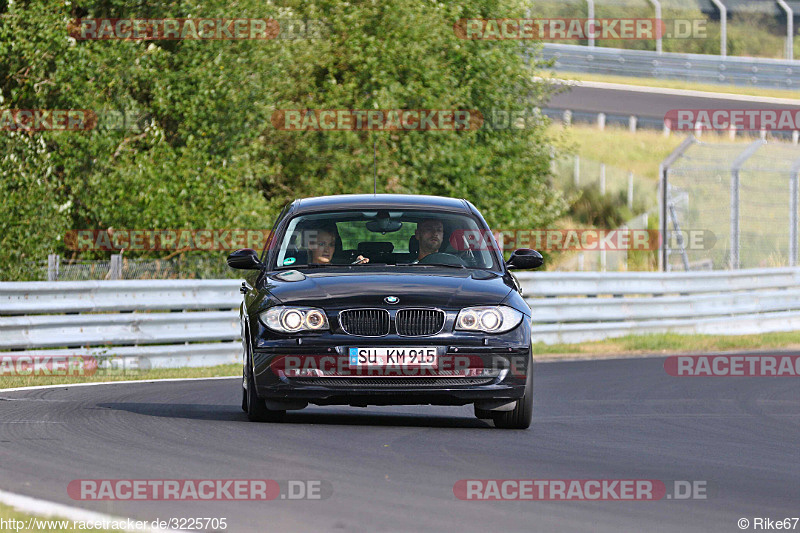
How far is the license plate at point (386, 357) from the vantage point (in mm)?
9508

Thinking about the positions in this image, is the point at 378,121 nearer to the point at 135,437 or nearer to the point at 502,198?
the point at 502,198

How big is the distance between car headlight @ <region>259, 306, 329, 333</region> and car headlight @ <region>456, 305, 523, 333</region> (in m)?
0.90

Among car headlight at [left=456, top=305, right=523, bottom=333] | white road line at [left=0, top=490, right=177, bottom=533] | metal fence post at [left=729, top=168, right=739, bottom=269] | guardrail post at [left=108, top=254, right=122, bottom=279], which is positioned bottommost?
metal fence post at [left=729, top=168, right=739, bottom=269]

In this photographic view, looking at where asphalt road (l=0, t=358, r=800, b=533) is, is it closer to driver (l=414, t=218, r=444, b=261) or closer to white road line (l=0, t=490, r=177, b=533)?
white road line (l=0, t=490, r=177, b=533)

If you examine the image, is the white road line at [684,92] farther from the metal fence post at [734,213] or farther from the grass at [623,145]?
the metal fence post at [734,213]

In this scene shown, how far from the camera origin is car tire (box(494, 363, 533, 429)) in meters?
9.99

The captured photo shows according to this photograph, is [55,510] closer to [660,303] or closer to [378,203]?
[378,203]

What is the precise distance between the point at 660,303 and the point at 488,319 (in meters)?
14.1

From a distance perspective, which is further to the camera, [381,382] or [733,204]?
[733,204]

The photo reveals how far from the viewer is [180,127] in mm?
25281

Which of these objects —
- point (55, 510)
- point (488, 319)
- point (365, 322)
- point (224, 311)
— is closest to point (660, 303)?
point (224, 311)

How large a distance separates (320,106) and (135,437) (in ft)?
64.6

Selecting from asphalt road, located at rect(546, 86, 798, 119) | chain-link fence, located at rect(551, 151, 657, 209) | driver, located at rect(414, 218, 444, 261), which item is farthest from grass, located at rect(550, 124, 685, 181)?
driver, located at rect(414, 218, 444, 261)

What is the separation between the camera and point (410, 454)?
8555 millimetres
